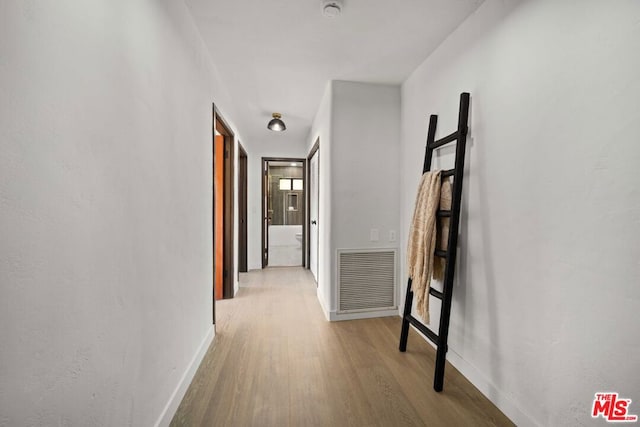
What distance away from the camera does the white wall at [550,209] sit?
41.1 inches

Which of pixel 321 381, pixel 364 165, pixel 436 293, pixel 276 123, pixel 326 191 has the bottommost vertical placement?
pixel 321 381

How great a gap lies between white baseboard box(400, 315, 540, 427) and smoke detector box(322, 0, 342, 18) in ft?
7.78

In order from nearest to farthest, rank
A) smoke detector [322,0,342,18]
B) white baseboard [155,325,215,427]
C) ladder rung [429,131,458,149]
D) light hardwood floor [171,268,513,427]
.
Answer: white baseboard [155,325,215,427] → light hardwood floor [171,268,513,427] → smoke detector [322,0,342,18] → ladder rung [429,131,458,149]

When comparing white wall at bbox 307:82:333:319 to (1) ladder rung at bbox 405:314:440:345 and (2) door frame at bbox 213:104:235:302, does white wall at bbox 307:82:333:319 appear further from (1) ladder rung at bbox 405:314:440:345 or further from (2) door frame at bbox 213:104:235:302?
(2) door frame at bbox 213:104:235:302

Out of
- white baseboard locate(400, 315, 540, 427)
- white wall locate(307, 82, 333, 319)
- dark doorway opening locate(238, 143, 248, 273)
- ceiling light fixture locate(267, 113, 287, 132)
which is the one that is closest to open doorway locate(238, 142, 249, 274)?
dark doorway opening locate(238, 143, 248, 273)

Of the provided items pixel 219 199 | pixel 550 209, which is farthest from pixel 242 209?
pixel 550 209

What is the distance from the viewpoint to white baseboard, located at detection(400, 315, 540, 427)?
4.67 ft

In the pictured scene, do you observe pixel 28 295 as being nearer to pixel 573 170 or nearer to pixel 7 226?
pixel 7 226

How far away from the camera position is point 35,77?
684 millimetres

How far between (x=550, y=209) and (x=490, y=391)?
1104mm

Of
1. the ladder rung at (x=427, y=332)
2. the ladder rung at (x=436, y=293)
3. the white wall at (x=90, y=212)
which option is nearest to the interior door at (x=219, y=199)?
the white wall at (x=90, y=212)

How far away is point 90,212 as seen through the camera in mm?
881

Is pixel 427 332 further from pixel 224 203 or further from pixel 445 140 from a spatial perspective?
pixel 224 203

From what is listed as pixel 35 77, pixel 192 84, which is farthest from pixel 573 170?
pixel 192 84
